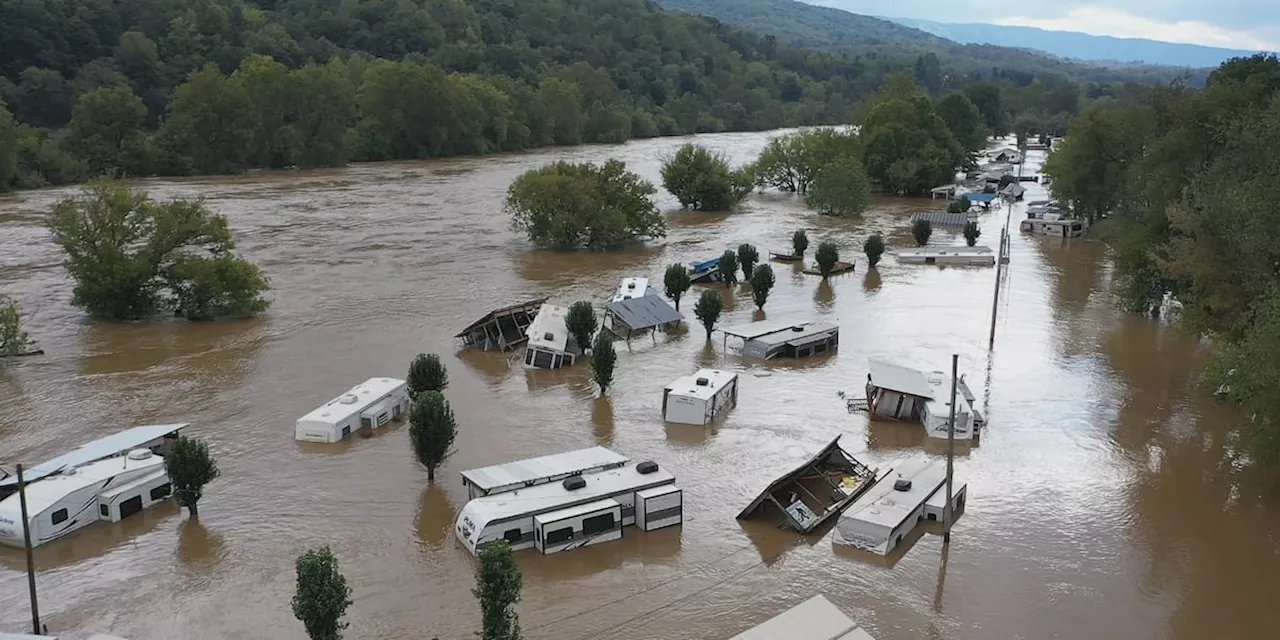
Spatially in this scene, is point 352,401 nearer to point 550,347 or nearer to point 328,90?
point 550,347

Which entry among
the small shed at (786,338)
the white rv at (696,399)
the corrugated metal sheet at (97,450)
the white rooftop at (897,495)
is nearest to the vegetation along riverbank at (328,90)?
the corrugated metal sheet at (97,450)

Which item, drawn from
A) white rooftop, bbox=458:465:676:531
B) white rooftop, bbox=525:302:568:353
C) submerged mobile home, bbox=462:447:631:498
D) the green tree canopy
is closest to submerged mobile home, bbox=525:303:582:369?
white rooftop, bbox=525:302:568:353

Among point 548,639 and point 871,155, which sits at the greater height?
point 871,155

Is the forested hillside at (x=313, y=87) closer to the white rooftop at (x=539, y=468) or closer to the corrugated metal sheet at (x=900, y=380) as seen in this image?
the white rooftop at (x=539, y=468)

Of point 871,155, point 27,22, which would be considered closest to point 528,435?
point 871,155

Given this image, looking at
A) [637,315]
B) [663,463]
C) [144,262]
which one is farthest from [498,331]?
[144,262]

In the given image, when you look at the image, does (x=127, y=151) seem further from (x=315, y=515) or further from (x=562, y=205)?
(x=315, y=515)
